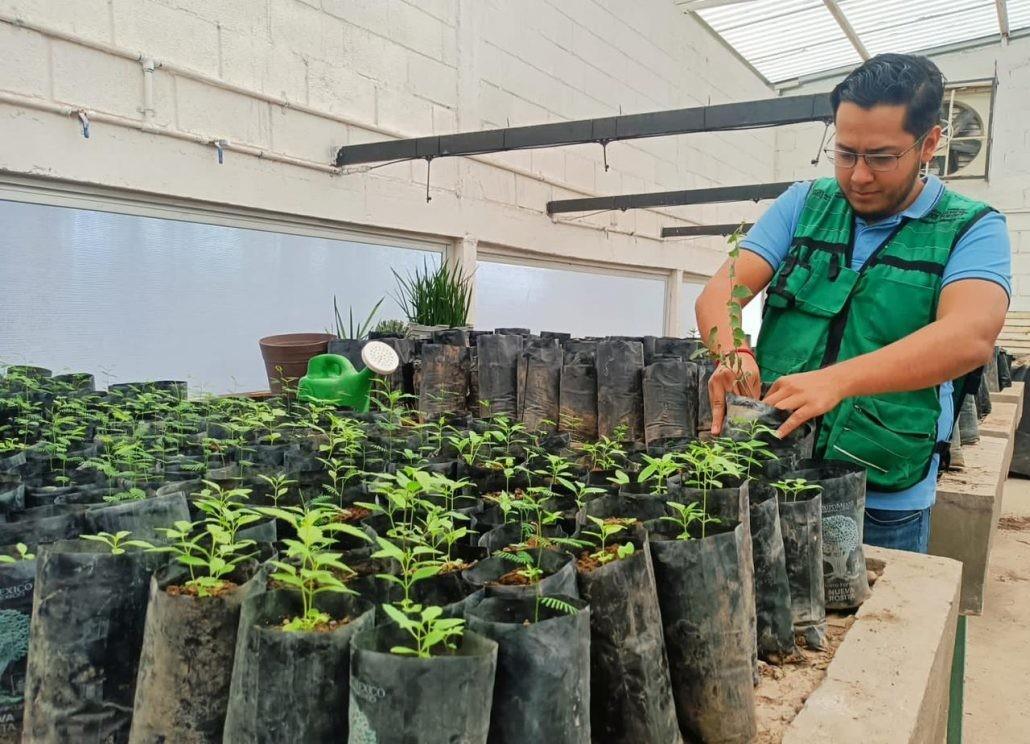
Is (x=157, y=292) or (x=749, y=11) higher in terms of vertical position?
(x=749, y=11)

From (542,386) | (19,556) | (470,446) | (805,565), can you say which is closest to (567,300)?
(542,386)

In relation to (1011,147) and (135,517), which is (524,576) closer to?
(135,517)

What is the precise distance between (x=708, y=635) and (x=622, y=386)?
77.7 inches

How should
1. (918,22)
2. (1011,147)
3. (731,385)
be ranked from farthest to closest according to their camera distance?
(1011,147)
(918,22)
(731,385)

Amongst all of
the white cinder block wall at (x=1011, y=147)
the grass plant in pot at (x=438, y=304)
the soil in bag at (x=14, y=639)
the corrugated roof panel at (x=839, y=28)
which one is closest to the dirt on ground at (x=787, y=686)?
the soil in bag at (x=14, y=639)

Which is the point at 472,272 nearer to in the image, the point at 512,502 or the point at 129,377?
the point at 129,377

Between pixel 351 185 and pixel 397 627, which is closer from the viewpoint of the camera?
pixel 397 627

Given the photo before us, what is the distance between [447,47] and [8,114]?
3231 mm

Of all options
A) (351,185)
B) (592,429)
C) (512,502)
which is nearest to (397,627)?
(512,502)

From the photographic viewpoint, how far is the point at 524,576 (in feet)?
2.90

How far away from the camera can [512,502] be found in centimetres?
109

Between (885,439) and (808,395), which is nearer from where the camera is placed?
Answer: (808,395)

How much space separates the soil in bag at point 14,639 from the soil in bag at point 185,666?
32cm

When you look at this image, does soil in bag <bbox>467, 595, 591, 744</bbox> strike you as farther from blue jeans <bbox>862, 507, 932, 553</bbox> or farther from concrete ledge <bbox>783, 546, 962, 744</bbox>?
blue jeans <bbox>862, 507, 932, 553</bbox>
